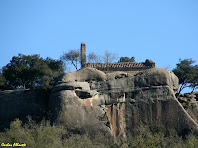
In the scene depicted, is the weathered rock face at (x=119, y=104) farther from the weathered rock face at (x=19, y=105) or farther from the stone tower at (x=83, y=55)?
the stone tower at (x=83, y=55)

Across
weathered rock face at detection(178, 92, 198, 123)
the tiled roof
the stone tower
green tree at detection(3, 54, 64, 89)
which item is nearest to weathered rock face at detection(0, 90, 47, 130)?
green tree at detection(3, 54, 64, 89)

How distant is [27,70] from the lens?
55.4 meters

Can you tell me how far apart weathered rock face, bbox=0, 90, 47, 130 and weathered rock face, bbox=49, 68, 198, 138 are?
220 cm

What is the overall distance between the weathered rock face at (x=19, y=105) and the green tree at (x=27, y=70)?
5805mm

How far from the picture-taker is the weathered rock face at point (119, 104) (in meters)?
44.2

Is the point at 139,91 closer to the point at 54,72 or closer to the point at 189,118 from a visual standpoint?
the point at 189,118

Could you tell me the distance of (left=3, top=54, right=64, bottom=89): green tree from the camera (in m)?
55.0

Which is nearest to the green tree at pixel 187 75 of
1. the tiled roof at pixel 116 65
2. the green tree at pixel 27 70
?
the tiled roof at pixel 116 65

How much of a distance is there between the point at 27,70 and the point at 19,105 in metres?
8.22

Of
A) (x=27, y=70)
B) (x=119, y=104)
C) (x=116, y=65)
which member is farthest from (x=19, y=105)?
(x=116, y=65)

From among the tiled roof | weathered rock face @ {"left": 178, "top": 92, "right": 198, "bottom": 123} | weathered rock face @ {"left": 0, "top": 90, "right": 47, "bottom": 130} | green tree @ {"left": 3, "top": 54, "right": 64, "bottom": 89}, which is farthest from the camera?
the tiled roof

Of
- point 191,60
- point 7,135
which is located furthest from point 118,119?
point 191,60

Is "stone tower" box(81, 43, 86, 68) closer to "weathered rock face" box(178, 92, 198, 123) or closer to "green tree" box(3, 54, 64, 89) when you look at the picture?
"green tree" box(3, 54, 64, 89)

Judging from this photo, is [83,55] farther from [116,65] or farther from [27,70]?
[27,70]
